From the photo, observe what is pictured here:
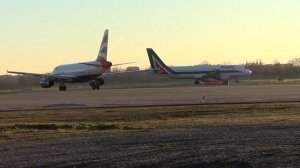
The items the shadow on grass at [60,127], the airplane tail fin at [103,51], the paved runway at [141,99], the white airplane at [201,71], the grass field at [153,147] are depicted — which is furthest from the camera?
the white airplane at [201,71]

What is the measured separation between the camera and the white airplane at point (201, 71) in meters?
117

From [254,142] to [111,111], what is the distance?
20.7 m

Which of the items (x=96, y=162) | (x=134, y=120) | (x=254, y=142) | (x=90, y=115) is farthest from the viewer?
(x=90, y=115)

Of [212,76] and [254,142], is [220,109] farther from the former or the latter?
[212,76]

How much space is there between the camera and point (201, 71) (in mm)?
118750

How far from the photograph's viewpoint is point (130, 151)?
15836 millimetres

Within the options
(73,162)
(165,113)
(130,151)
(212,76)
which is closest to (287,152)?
(130,151)

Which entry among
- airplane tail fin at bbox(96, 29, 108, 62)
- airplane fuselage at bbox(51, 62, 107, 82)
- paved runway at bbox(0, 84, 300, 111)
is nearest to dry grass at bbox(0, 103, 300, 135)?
paved runway at bbox(0, 84, 300, 111)

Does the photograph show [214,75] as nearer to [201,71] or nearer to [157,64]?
[201,71]

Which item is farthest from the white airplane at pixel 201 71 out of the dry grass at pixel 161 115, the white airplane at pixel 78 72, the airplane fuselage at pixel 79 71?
the dry grass at pixel 161 115

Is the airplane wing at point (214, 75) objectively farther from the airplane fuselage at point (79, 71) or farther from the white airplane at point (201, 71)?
the airplane fuselage at point (79, 71)

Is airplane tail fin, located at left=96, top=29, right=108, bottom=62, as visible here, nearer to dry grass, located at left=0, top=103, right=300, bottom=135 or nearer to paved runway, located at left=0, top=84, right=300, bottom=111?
paved runway, located at left=0, top=84, right=300, bottom=111

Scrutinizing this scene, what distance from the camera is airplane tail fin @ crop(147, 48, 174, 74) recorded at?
12125cm

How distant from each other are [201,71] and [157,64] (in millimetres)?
8590
